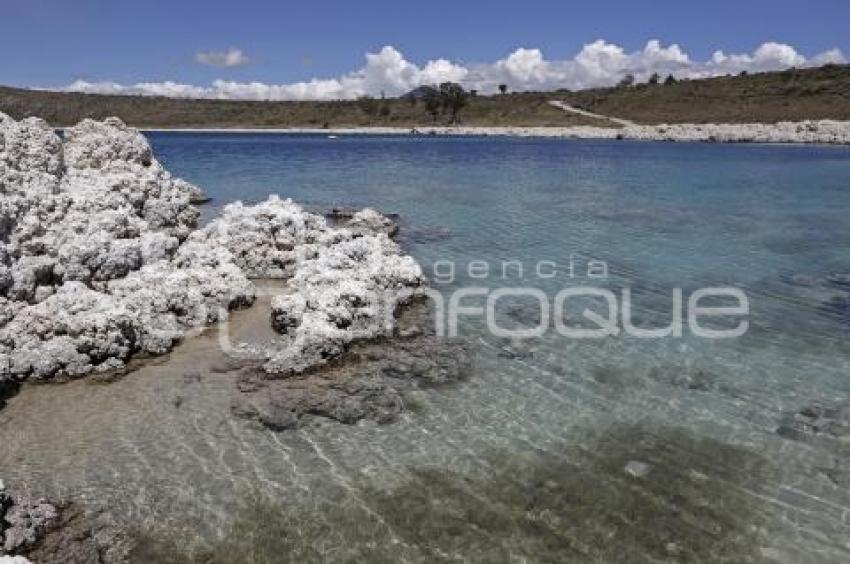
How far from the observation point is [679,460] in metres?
11.5

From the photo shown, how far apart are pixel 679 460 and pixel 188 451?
8.04 metres

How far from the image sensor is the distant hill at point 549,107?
12238 cm

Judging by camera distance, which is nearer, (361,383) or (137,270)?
(361,383)

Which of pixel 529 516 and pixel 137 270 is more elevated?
pixel 137 270

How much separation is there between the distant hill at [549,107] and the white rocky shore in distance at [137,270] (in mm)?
85825

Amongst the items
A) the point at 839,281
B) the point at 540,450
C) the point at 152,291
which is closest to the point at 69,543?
the point at 540,450

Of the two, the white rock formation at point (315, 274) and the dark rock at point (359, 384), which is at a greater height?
the white rock formation at point (315, 274)

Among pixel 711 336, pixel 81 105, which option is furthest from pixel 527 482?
pixel 81 105

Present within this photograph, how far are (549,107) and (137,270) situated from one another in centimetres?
14462

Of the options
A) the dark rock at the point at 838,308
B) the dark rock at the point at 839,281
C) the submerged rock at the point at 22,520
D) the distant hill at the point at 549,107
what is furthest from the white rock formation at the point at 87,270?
the distant hill at the point at 549,107

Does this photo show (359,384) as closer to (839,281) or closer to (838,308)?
(838,308)

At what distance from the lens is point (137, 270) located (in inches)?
750

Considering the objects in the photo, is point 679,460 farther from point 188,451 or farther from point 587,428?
point 188,451

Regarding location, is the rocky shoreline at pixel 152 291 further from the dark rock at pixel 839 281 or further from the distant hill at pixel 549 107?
the distant hill at pixel 549 107
